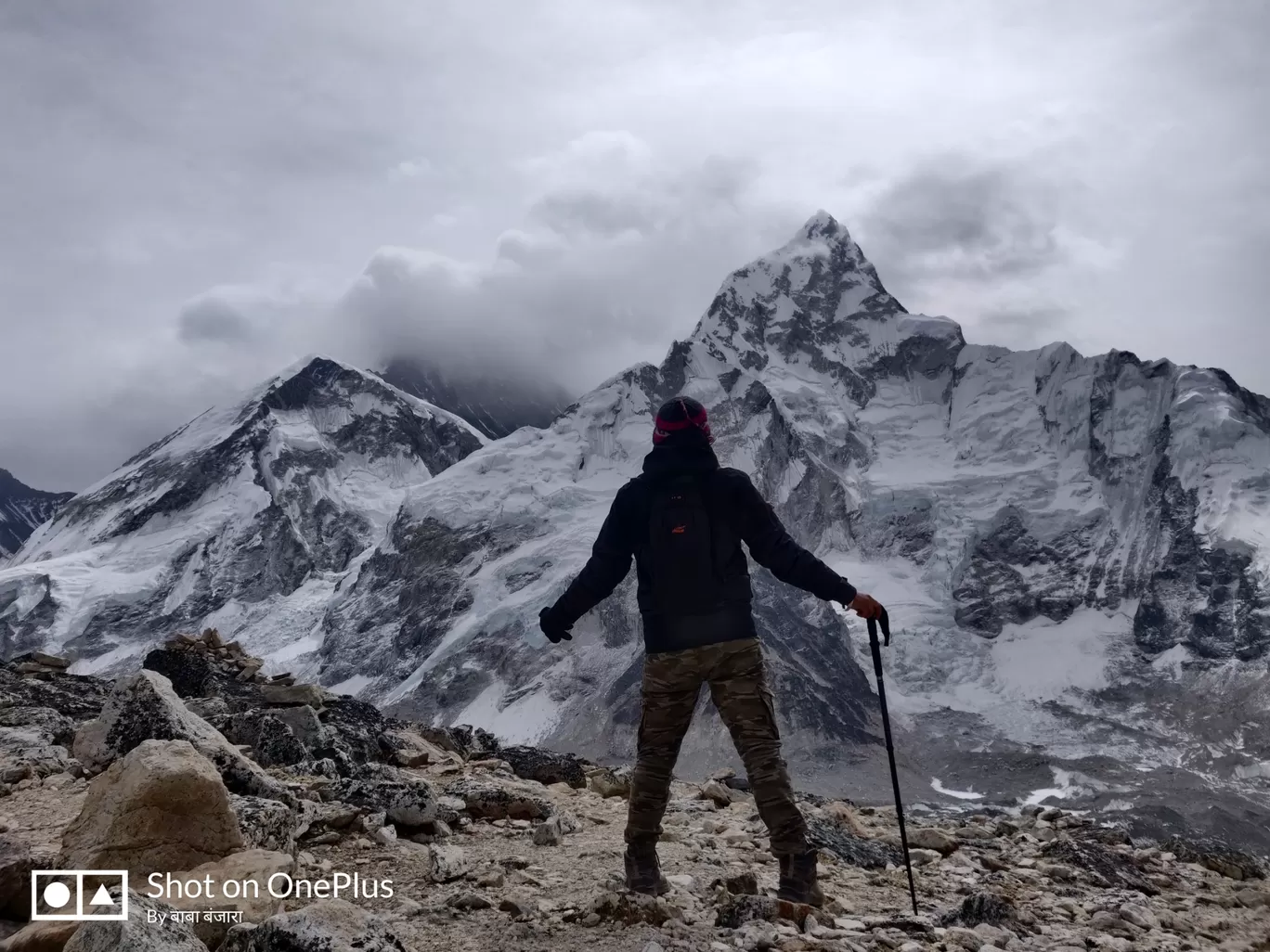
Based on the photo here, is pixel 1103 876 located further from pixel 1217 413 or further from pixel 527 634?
pixel 1217 413

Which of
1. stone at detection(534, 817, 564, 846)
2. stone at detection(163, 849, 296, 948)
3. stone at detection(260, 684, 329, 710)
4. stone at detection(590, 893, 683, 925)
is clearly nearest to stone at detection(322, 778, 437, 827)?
stone at detection(534, 817, 564, 846)

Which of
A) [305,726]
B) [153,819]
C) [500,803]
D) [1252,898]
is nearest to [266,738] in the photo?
[305,726]

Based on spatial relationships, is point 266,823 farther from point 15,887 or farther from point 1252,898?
point 1252,898

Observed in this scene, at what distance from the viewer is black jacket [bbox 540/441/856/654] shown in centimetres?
654

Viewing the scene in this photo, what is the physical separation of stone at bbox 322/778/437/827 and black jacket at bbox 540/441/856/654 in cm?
184

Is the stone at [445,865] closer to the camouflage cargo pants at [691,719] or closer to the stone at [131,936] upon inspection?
the camouflage cargo pants at [691,719]

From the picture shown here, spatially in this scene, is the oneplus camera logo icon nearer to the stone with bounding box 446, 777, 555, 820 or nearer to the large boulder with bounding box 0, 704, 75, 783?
the large boulder with bounding box 0, 704, 75, 783

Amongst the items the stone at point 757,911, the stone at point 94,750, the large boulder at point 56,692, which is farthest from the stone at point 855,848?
the large boulder at point 56,692

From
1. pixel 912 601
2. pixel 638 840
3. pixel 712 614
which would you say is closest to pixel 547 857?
pixel 638 840

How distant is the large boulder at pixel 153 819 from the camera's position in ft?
16.3


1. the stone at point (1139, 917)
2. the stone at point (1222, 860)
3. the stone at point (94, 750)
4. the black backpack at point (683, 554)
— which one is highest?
the black backpack at point (683, 554)

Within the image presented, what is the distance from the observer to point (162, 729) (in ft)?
22.9

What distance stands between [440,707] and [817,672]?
7386 centimetres

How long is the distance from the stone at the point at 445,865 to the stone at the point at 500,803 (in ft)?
5.63
